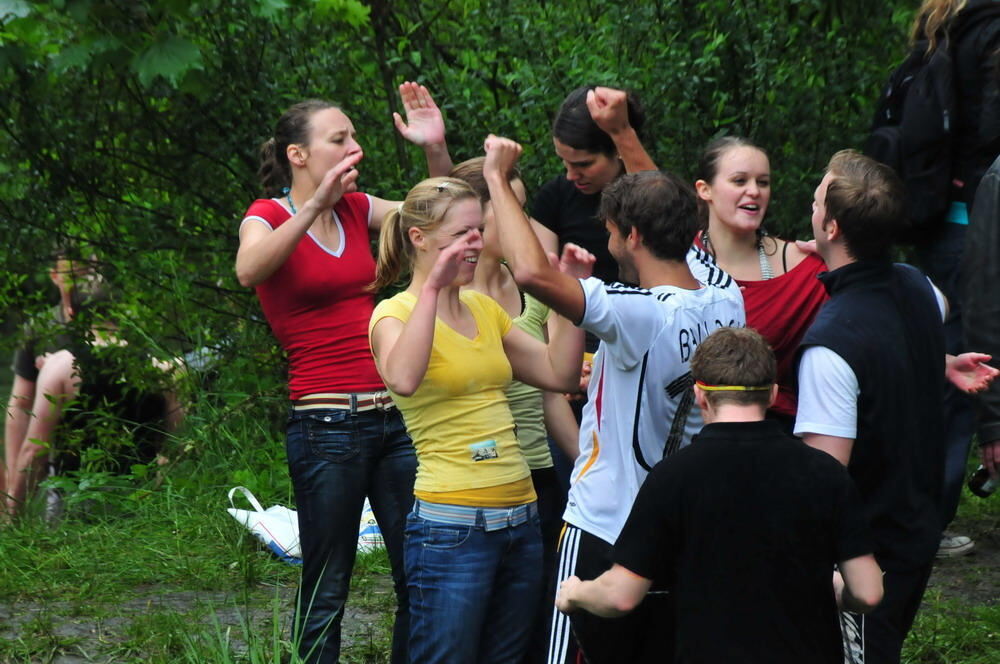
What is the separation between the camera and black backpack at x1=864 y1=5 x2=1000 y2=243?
4.71m

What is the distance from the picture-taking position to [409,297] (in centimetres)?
356

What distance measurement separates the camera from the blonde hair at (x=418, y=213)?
3.56m

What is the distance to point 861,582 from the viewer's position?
111 inches

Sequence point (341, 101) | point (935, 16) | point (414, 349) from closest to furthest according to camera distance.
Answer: point (414, 349) < point (935, 16) < point (341, 101)

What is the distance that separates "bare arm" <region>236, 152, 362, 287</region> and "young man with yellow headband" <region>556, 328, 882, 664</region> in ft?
4.87

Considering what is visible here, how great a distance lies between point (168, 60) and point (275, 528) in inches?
77.3

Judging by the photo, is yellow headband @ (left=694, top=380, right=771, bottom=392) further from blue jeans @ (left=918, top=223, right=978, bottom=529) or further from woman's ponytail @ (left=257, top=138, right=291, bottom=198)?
blue jeans @ (left=918, top=223, right=978, bottom=529)

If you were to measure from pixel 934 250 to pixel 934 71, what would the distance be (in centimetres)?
64

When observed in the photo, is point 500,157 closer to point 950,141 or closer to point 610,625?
point 610,625

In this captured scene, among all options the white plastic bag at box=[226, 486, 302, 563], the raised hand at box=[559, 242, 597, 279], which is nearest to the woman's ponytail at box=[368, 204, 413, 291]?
the raised hand at box=[559, 242, 597, 279]

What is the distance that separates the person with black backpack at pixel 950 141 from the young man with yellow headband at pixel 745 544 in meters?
2.00

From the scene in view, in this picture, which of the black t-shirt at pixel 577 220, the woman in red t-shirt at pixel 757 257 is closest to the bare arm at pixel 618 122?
the woman in red t-shirt at pixel 757 257

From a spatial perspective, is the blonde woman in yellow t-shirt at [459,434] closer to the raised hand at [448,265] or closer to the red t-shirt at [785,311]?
the raised hand at [448,265]

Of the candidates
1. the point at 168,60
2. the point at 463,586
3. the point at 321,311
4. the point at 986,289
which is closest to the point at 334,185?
the point at 321,311
